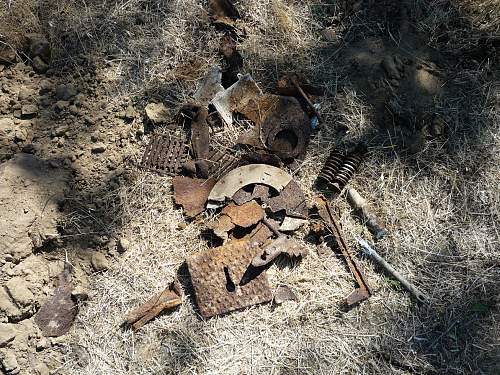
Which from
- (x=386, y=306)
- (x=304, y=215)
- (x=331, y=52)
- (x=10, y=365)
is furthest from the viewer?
(x=331, y=52)

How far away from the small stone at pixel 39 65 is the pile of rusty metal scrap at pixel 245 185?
113cm

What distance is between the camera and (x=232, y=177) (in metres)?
4.10

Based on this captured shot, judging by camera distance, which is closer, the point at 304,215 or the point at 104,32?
the point at 304,215

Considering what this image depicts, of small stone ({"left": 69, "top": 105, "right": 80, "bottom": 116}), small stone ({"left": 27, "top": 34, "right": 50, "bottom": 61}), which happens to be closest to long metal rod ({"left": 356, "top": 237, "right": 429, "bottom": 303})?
small stone ({"left": 69, "top": 105, "right": 80, "bottom": 116})

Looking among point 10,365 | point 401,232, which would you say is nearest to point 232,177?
point 401,232

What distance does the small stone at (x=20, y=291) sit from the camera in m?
3.60

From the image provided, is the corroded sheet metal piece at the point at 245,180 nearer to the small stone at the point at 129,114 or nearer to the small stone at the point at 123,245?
the small stone at the point at 123,245

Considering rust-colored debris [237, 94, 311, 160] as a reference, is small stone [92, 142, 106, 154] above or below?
below

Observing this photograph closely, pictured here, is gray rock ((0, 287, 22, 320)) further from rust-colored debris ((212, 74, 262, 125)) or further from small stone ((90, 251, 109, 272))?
rust-colored debris ((212, 74, 262, 125))

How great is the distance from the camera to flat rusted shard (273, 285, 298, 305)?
12.2 feet

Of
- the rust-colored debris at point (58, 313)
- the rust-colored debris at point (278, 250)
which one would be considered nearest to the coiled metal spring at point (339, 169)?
the rust-colored debris at point (278, 250)

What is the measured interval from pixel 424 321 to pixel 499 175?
4.38 feet

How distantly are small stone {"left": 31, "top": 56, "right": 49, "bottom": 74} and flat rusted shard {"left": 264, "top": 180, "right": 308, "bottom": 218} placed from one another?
218cm

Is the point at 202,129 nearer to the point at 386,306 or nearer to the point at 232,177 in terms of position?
the point at 232,177
